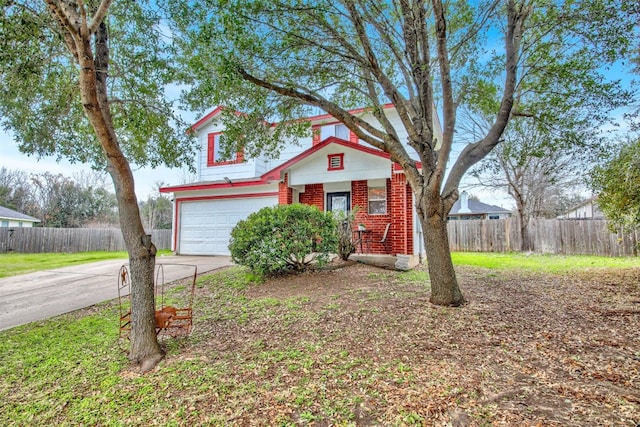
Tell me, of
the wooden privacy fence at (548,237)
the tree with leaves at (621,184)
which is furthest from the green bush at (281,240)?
the wooden privacy fence at (548,237)

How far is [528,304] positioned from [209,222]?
10.9m

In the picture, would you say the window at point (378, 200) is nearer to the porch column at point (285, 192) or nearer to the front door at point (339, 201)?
the front door at point (339, 201)

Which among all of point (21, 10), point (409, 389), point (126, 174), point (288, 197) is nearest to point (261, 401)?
point (409, 389)

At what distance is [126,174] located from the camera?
11.5ft

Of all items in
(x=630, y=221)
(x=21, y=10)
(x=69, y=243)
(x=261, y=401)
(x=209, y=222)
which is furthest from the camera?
(x=69, y=243)

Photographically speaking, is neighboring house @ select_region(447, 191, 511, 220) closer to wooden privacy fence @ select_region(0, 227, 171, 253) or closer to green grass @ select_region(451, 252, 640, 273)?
green grass @ select_region(451, 252, 640, 273)

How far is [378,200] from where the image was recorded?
1037cm

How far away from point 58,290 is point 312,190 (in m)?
7.48

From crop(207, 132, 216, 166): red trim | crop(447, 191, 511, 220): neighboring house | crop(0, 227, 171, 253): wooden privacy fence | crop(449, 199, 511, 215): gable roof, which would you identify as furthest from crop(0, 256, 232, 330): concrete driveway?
crop(449, 199, 511, 215): gable roof

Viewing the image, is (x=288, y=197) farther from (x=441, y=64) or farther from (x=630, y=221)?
(x=630, y=221)

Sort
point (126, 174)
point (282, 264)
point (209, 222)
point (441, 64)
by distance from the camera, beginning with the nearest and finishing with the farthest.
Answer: point (126, 174), point (441, 64), point (282, 264), point (209, 222)

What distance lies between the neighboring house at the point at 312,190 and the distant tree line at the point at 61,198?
12591mm

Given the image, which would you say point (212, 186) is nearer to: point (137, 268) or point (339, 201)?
point (339, 201)

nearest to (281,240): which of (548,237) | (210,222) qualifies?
(210,222)
